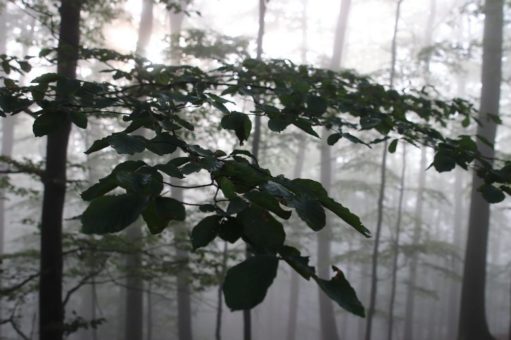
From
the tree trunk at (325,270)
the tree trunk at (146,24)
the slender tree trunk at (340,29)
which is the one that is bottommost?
the tree trunk at (325,270)

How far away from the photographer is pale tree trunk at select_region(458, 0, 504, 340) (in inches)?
379

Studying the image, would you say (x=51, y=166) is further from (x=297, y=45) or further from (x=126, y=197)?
(x=297, y=45)

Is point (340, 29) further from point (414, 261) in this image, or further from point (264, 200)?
point (264, 200)

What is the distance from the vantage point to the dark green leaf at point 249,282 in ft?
2.21

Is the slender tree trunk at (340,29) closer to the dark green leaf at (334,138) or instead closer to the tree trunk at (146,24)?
the tree trunk at (146,24)

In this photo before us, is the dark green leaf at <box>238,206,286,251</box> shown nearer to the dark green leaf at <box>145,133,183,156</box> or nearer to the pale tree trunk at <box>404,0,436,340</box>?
the dark green leaf at <box>145,133,183,156</box>

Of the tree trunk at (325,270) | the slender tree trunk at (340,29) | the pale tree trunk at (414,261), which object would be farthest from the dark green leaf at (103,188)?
the slender tree trunk at (340,29)

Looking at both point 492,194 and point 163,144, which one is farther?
point 492,194

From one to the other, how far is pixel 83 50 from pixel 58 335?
9.45 ft

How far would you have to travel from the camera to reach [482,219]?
32.8 feet

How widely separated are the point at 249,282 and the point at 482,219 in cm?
1102

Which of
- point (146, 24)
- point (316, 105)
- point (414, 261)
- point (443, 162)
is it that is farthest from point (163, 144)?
point (414, 261)

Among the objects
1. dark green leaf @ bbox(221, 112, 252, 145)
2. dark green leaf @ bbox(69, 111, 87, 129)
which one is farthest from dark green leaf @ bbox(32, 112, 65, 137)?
dark green leaf @ bbox(221, 112, 252, 145)

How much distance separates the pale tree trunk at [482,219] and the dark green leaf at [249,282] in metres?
10.2
